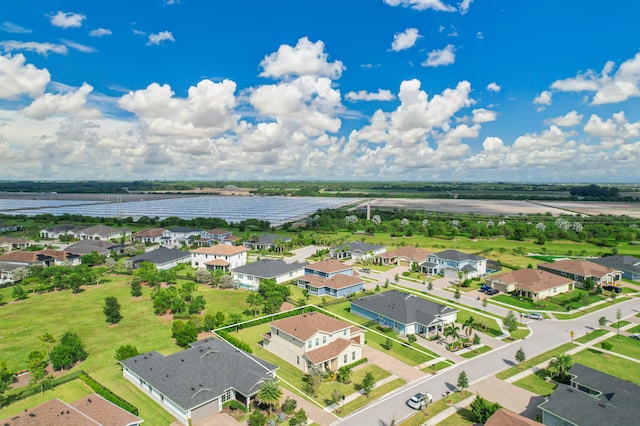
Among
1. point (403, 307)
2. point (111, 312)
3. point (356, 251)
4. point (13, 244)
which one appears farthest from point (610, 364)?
point (13, 244)

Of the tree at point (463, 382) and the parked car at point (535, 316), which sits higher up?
the tree at point (463, 382)

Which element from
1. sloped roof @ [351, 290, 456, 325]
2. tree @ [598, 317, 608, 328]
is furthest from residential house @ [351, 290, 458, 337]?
tree @ [598, 317, 608, 328]

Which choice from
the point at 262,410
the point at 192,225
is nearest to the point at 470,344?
the point at 262,410

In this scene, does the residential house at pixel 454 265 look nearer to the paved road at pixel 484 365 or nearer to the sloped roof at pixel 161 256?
the paved road at pixel 484 365

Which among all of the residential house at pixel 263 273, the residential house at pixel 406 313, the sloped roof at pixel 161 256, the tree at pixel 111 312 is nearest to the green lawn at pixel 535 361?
the residential house at pixel 406 313

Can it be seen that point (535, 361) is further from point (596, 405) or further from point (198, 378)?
point (198, 378)

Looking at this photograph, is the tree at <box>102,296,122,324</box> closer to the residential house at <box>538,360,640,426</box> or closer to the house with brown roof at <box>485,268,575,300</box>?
the residential house at <box>538,360,640,426</box>

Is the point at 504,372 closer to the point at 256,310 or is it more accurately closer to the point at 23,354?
the point at 256,310

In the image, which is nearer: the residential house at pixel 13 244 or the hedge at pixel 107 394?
the hedge at pixel 107 394

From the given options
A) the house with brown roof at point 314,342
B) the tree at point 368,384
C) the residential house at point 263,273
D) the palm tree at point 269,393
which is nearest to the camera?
the palm tree at point 269,393
